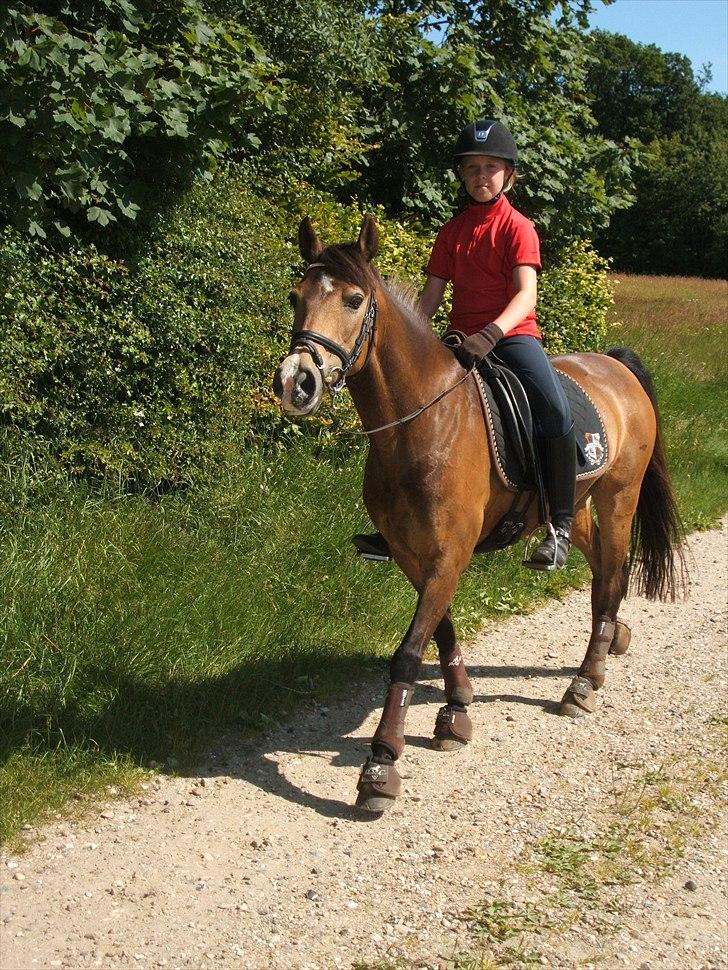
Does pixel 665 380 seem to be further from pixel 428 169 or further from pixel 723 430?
pixel 428 169

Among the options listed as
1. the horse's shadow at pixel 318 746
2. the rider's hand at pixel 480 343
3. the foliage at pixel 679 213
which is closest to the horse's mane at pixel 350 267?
the rider's hand at pixel 480 343

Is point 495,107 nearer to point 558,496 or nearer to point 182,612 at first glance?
point 558,496

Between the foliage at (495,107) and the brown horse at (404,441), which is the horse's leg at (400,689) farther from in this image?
the foliage at (495,107)

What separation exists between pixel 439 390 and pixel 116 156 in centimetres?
314

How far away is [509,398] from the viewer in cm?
520

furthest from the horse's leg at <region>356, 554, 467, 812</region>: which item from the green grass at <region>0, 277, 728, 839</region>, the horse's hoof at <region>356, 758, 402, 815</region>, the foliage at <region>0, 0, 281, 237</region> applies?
the foliage at <region>0, 0, 281, 237</region>

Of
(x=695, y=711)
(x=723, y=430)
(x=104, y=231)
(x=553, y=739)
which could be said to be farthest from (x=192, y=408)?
(x=723, y=430)

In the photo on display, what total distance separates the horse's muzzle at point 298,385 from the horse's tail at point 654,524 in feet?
11.2

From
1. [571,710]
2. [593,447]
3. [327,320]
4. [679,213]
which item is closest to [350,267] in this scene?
[327,320]

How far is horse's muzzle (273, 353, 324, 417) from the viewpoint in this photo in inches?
154

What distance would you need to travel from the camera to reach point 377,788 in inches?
176

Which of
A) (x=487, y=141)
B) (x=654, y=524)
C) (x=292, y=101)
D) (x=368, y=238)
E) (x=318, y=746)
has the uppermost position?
(x=292, y=101)

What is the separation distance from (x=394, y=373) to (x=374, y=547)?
0.99 m

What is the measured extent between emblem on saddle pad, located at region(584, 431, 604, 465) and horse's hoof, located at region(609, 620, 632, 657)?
1.34m
